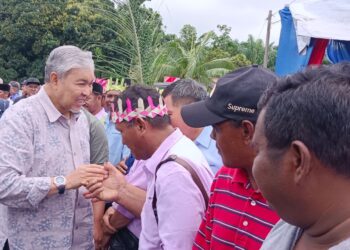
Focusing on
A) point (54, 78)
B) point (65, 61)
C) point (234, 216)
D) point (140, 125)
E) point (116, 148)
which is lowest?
point (116, 148)

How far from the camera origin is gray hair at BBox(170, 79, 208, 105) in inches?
146

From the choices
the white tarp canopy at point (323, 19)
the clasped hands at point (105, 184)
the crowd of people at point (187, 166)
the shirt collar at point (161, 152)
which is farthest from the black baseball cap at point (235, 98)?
the white tarp canopy at point (323, 19)

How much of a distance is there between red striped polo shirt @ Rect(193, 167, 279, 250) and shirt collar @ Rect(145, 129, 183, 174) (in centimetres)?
39

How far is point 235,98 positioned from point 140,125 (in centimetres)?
79

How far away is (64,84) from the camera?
2846mm

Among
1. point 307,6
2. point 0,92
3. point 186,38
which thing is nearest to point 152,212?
point 307,6

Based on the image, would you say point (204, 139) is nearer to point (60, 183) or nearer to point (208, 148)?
point (208, 148)

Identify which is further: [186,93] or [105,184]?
[186,93]

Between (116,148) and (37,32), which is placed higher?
(116,148)

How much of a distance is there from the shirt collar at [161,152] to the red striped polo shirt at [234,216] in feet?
1.29

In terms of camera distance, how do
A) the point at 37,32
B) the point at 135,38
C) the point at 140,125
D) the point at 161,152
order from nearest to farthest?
the point at 161,152, the point at 140,125, the point at 135,38, the point at 37,32

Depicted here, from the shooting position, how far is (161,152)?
7.89 ft

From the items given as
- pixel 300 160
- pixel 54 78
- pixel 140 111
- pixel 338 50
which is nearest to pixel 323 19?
pixel 338 50

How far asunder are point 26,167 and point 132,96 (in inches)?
27.1
